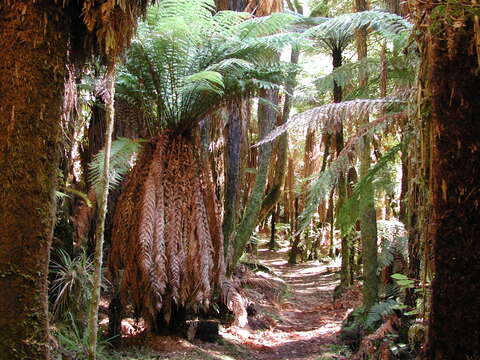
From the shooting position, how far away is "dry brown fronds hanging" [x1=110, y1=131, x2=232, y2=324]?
186 inches

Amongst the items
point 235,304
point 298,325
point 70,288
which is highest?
point 70,288

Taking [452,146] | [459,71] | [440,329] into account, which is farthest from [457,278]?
[459,71]

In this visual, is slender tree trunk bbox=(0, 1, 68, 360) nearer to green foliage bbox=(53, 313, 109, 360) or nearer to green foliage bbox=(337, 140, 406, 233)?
green foliage bbox=(53, 313, 109, 360)

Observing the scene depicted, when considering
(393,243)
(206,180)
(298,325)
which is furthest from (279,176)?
(206,180)

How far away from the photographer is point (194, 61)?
524 cm

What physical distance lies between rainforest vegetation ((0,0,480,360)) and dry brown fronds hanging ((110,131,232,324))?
0.07ft

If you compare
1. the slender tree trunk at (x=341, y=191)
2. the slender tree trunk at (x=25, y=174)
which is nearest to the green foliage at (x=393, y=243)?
the slender tree trunk at (x=341, y=191)

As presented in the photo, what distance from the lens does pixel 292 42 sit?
17.0 ft

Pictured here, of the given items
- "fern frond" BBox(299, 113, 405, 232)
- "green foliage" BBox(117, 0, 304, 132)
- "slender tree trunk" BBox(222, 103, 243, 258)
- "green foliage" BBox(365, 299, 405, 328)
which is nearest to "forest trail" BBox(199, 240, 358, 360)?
"green foliage" BBox(365, 299, 405, 328)

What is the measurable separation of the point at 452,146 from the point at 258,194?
6167mm

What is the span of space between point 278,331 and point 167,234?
289 cm

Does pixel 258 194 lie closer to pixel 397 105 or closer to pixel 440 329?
pixel 397 105

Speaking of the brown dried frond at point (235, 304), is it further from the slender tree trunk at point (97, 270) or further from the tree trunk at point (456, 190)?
the tree trunk at point (456, 190)

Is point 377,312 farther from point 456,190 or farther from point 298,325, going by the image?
point 456,190
